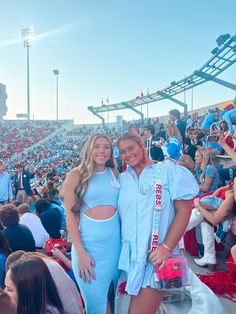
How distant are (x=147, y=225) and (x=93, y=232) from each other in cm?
35

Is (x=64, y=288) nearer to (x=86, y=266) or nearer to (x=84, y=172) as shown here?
(x=86, y=266)

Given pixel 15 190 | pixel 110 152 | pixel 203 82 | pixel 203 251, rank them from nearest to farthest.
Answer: pixel 110 152 < pixel 203 251 < pixel 15 190 < pixel 203 82

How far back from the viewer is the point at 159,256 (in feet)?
5.79

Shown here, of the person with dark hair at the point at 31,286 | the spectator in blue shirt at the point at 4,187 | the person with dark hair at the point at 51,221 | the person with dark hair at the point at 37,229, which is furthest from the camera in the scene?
the spectator in blue shirt at the point at 4,187

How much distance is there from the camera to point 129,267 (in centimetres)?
184

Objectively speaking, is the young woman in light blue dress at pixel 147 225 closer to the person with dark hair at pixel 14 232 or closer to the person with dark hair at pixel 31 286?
the person with dark hair at pixel 31 286

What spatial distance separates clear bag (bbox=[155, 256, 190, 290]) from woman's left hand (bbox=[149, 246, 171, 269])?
0.09 ft

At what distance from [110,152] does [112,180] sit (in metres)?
0.21

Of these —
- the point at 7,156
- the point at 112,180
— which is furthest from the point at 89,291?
the point at 7,156

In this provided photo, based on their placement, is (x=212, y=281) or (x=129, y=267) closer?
(x=129, y=267)

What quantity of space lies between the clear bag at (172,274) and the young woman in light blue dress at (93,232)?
33 centimetres

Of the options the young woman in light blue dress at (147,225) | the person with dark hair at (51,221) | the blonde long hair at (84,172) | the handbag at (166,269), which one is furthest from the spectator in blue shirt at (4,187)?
the handbag at (166,269)

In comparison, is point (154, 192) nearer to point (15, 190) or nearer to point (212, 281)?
point (212, 281)

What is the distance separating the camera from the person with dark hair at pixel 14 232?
3289 millimetres
